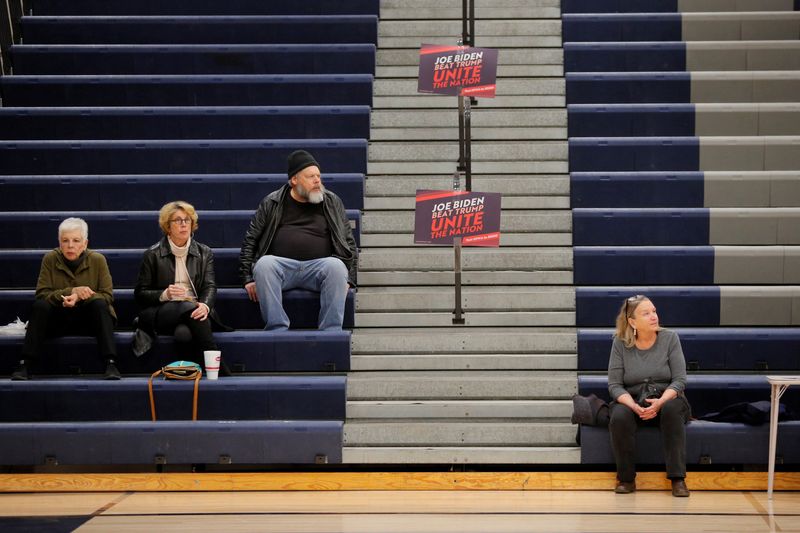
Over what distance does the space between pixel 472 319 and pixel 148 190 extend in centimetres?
168

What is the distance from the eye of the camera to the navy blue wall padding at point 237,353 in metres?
4.17

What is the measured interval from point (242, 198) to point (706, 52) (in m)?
2.58

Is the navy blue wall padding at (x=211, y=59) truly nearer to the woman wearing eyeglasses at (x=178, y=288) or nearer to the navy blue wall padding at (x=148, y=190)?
the navy blue wall padding at (x=148, y=190)

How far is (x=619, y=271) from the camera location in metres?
4.54

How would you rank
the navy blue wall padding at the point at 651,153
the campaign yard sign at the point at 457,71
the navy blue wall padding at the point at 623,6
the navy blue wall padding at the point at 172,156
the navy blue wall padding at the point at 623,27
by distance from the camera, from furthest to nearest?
the navy blue wall padding at the point at 623,6 < the navy blue wall padding at the point at 623,27 < the navy blue wall padding at the point at 172,156 < the navy blue wall padding at the point at 651,153 < the campaign yard sign at the point at 457,71

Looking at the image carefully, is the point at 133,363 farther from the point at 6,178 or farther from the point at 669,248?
the point at 669,248

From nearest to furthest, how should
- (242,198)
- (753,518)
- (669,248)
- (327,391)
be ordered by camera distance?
(753,518), (327,391), (669,248), (242,198)

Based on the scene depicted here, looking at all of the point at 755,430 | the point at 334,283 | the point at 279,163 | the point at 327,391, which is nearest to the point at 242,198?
the point at 279,163

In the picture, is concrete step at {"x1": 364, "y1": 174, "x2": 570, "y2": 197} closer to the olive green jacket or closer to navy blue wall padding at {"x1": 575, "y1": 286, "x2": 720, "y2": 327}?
navy blue wall padding at {"x1": 575, "y1": 286, "x2": 720, "y2": 327}

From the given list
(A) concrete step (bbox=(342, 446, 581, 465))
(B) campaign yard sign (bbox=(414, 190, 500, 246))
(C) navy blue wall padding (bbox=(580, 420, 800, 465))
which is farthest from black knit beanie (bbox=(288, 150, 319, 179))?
(C) navy blue wall padding (bbox=(580, 420, 800, 465))

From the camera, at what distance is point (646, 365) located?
374 centimetres

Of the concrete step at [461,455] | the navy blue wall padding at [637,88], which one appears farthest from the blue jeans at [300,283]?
the navy blue wall padding at [637,88]

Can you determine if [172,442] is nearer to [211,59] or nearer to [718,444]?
[718,444]

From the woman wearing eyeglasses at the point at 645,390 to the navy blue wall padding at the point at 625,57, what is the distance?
86.9 inches
